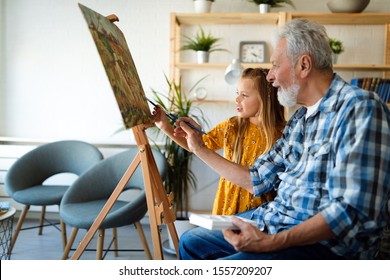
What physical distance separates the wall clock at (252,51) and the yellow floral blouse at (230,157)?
4.69ft

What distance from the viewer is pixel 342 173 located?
3.70 ft

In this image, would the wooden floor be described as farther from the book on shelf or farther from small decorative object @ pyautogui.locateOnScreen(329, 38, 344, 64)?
small decorative object @ pyautogui.locateOnScreen(329, 38, 344, 64)

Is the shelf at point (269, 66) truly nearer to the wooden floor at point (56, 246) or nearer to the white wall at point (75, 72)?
the white wall at point (75, 72)

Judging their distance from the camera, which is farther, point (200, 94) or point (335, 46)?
point (200, 94)

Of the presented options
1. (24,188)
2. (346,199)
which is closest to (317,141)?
(346,199)

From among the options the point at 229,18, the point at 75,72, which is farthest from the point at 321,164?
the point at 75,72

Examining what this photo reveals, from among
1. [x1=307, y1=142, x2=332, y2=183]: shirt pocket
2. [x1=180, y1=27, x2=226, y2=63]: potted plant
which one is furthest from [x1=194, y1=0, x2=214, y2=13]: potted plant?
[x1=307, y1=142, x2=332, y2=183]: shirt pocket

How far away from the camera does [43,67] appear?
11.5 feet

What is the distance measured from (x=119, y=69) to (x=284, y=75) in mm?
581

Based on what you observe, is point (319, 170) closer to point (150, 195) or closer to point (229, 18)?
point (150, 195)

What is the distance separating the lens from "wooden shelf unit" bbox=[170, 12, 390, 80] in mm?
3074
